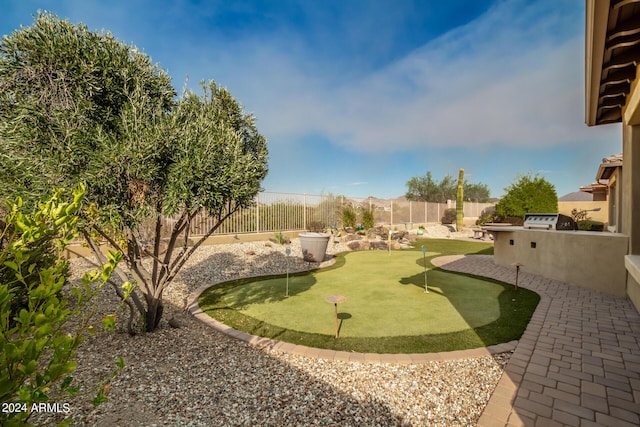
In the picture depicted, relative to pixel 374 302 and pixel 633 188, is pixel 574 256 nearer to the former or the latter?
pixel 633 188

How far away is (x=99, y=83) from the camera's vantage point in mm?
3578

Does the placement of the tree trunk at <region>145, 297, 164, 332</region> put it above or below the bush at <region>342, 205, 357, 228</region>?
below

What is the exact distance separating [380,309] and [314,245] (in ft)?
15.9

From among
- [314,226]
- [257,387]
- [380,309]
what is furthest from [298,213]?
[257,387]

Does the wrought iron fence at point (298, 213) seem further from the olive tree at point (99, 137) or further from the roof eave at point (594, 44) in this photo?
the roof eave at point (594, 44)

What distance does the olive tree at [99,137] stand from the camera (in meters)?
3.07

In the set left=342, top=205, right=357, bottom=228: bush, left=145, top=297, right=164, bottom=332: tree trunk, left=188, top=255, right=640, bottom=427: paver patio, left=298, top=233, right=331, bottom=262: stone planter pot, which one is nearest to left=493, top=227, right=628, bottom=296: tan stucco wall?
left=188, top=255, right=640, bottom=427: paver patio

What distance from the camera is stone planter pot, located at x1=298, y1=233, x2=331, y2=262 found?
10125 millimetres

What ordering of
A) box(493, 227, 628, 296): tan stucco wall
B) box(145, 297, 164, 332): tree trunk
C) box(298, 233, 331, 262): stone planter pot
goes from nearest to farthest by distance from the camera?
box(145, 297, 164, 332): tree trunk < box(493, 227, 628, 296): tan stucco wall < box(298, 233, 331, 262): stone planter pot

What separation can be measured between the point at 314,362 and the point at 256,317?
1.98 m

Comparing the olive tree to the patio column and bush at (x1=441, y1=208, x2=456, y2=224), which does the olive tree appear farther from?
bush at (x1=441, y1=208, x2=456, y2=224)

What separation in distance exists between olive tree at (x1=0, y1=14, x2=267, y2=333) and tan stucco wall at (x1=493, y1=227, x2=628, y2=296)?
330 inches

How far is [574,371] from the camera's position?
3.33 meters

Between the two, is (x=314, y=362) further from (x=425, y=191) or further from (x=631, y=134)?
(x=425, y=191)
